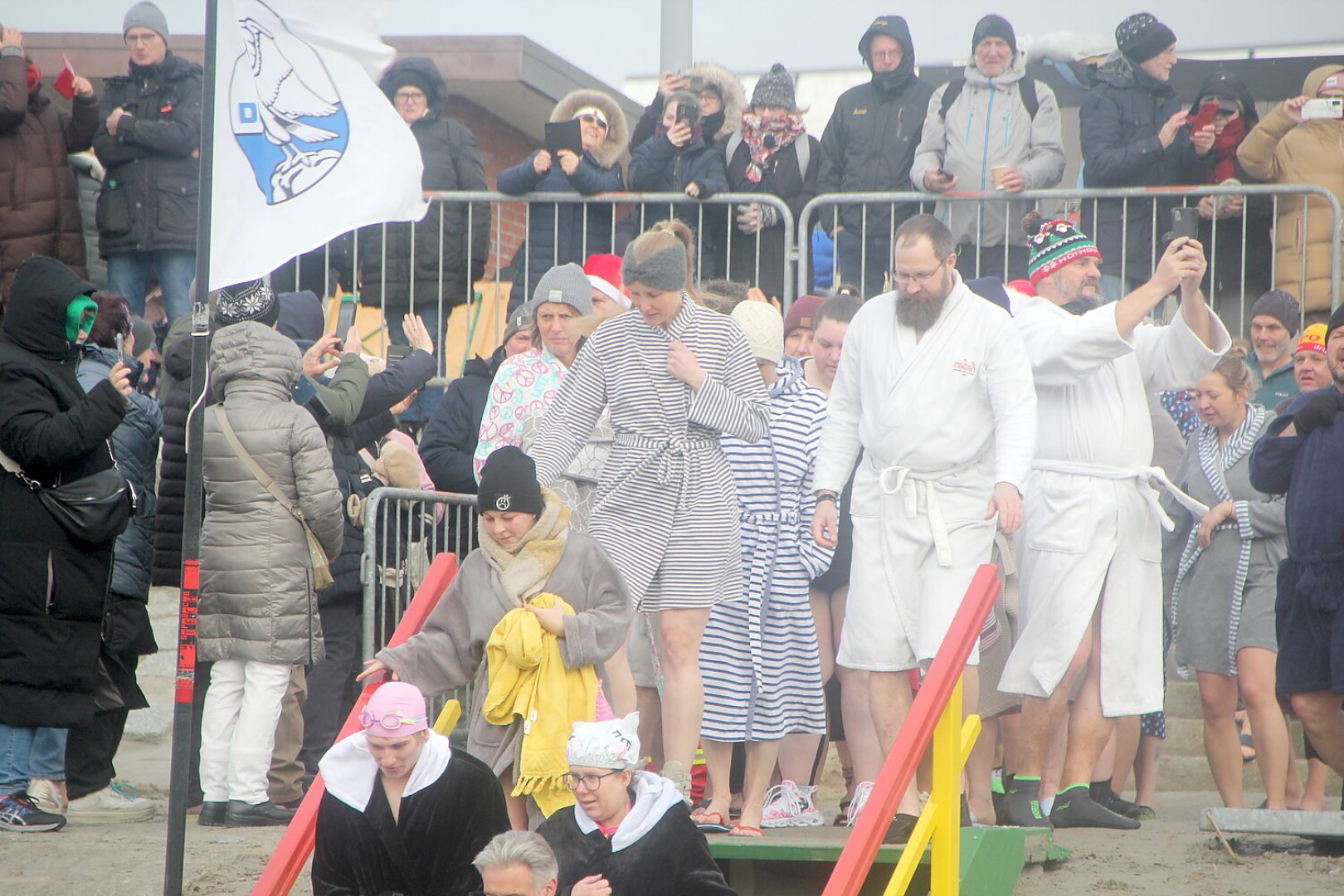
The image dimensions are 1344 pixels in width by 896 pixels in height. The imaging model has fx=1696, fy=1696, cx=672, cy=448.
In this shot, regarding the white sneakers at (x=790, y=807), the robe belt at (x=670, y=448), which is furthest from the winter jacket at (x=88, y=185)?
the white sneakers at (x=790, y=807)

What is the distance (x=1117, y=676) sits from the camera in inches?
258

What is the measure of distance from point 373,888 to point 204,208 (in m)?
2.25

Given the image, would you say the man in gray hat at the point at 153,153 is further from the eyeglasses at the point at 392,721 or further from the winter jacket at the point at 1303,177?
the winter jacket at the point at 1303,177

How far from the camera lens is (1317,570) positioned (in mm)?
6227

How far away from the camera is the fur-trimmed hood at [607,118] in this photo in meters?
10.2

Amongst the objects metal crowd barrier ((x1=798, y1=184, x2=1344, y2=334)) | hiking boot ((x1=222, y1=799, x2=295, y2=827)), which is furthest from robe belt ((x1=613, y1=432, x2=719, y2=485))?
metal crowd barrier ((x1=798, y1=184, x2=1344, y2=334))

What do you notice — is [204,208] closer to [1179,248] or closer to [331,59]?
[331,59]

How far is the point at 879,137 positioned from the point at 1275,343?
2.61 m

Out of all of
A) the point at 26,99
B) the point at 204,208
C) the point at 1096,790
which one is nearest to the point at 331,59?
the point at 204,208

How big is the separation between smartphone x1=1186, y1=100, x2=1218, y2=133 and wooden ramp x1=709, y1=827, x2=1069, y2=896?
5002 mm

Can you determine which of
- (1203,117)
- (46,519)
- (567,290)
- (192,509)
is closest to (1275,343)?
(1203,117)

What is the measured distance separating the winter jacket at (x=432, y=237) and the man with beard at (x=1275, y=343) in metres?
4.46

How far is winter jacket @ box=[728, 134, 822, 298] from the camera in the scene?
392 inches

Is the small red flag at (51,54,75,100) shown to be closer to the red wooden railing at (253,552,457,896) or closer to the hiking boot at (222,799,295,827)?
the hiking boot at (222,799,295,827)
